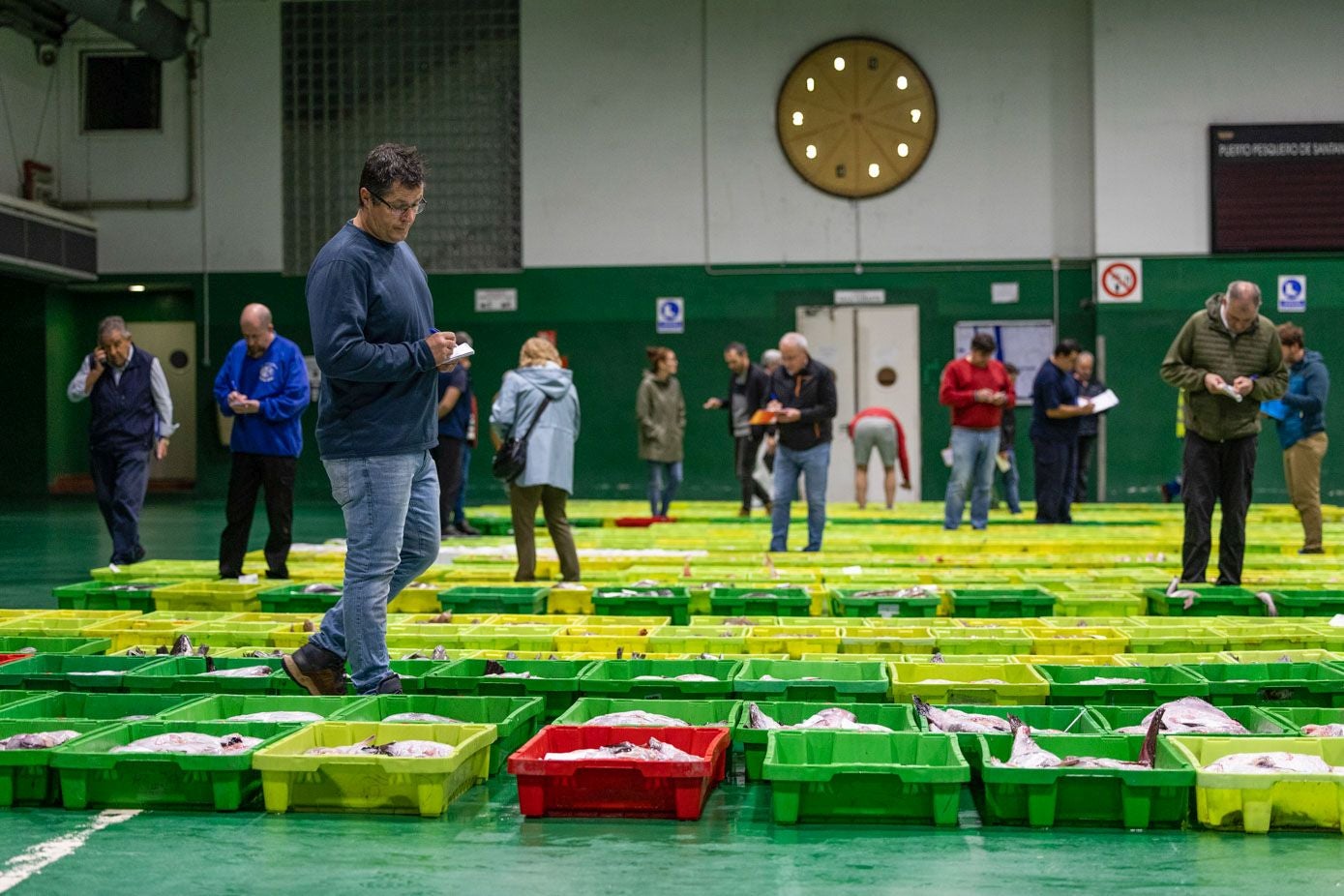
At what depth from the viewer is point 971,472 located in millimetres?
11445

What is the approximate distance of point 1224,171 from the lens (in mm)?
16594

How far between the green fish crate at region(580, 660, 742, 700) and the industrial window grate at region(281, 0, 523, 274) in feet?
43.6

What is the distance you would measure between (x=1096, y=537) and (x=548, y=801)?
8.02m

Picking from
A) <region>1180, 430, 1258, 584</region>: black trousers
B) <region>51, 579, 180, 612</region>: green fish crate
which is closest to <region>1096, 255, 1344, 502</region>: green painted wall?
<region>1180, 430, 1258, 584</region>: black trousers

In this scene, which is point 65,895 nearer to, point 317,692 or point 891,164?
point 317,692

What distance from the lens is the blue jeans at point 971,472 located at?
11312mm

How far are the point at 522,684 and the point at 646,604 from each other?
8.12 ft

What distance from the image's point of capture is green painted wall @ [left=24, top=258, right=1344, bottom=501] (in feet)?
55.0

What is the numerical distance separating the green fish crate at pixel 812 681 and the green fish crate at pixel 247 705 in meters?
1.20

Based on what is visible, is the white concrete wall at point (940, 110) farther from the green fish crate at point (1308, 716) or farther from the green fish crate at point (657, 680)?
the green fish crate at point (1308, 716)

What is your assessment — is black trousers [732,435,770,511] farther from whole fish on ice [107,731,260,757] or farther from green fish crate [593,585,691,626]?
whole fish on ice [107,731,260,757]

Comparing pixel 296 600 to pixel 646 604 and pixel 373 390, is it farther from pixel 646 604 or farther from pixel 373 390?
pixel 373 390

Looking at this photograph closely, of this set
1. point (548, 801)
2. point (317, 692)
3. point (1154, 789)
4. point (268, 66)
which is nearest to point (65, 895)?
point (548, 801)

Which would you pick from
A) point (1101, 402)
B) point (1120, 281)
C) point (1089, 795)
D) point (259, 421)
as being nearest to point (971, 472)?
point (1101, 402)
